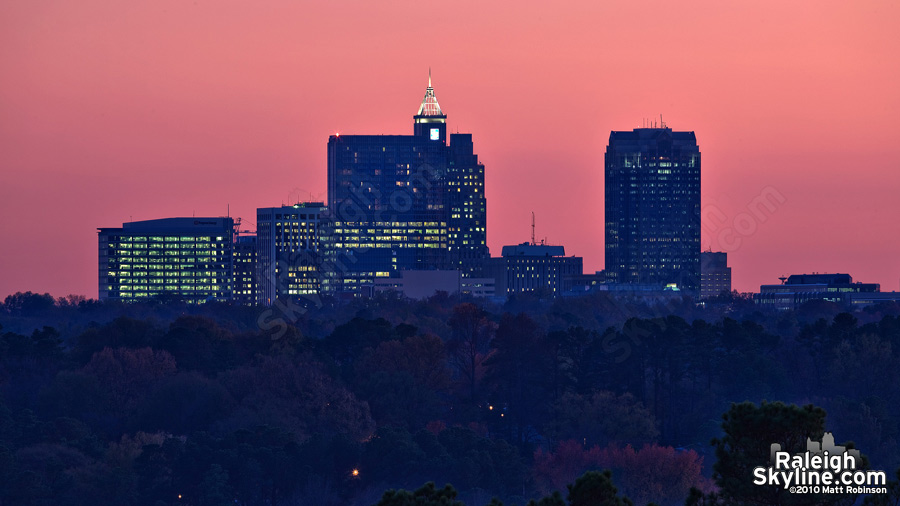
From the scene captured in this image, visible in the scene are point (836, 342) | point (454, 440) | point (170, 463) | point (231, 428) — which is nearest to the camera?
point (170, 463)

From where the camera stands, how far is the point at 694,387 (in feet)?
422

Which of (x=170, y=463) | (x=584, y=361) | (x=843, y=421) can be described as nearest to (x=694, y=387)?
(x=584, y=361)

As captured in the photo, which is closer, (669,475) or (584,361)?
(669,475)

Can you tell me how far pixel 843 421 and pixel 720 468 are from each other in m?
74.6

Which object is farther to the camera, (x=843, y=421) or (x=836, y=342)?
(x=836, y=342)

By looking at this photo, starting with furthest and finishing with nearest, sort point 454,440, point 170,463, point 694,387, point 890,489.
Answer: point 694,387 < point 454,440 < point 170,463 < point 890,489

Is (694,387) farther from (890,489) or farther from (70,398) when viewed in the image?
(890,489)

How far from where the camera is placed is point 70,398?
120 meters

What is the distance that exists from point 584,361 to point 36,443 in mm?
45531

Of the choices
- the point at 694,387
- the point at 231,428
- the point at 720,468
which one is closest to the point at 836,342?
the point at 694,387

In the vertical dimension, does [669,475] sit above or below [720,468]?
below

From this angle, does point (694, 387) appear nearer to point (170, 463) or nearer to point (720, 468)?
point (170, 463)

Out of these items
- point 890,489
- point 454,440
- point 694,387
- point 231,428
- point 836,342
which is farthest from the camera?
point 836,342

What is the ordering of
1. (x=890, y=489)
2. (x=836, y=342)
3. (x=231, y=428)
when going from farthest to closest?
(x=836, y=342) < (x=231, y=428) < (x=890, y=489)
